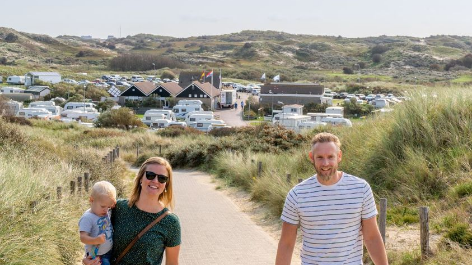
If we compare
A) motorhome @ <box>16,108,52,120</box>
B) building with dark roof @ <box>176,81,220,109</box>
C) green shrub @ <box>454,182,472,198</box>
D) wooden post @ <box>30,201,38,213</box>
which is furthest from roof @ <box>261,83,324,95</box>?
wooden post @ <box>30,201,38,213</box>

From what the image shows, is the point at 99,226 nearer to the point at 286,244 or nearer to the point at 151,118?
the point at 286,244

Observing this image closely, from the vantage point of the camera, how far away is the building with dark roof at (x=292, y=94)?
270 feet

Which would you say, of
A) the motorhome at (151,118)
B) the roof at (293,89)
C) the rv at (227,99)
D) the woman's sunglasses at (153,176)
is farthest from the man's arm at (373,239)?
the rv at (227,99)

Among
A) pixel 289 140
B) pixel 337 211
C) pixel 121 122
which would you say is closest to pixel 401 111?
pixel 337 211

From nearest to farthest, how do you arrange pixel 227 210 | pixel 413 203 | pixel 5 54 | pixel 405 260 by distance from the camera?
pixel 405 260 < pixel 413 203 < pixel 227 210 < pixel 5 54

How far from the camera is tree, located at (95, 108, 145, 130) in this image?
54.2m

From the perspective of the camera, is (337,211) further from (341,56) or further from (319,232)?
(341,56)

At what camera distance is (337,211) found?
14.1ft

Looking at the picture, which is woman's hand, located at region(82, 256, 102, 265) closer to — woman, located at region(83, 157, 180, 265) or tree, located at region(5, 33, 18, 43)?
woman, located at region(83, 157, 180, 265)

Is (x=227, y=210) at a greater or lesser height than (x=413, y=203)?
lesser

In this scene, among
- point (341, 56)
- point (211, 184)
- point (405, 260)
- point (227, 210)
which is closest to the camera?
point (405, 260)

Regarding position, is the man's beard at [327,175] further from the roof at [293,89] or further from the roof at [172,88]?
the roof at [172,88]

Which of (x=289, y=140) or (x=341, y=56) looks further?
(x=341, y=56)

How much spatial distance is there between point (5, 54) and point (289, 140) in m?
147
